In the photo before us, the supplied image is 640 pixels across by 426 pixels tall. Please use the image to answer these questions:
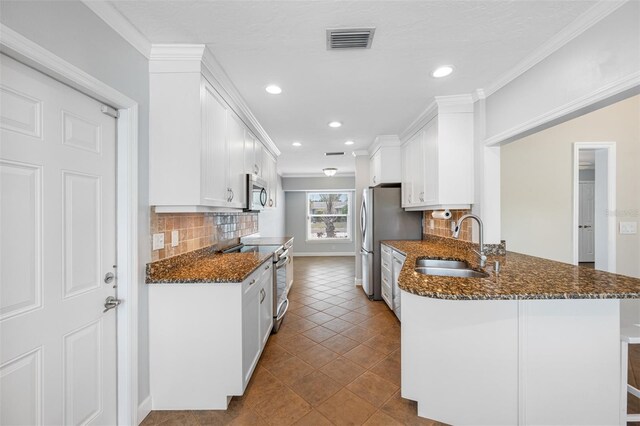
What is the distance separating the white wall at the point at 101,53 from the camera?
104 centimetres

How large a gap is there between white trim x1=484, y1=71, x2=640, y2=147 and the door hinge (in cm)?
277

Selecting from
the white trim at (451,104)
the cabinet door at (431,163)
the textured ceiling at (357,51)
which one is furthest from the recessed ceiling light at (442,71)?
the cabinet door at (431,163)

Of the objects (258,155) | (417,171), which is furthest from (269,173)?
(417,171)

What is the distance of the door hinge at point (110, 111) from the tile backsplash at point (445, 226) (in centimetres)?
308

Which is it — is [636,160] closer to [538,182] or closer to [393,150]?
[538,182]

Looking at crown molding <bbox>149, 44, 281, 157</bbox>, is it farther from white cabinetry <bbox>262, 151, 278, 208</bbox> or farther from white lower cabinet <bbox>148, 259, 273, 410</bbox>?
white cabinetry <bbox>262, 151, 278, 208</bbox>

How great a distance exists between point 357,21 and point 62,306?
7.08ft

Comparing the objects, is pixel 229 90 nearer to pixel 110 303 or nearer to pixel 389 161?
pixel 110 303

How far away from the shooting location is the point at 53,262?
1.17m

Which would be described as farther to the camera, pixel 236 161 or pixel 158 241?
pixel 236 161

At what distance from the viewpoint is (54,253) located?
1.18 m

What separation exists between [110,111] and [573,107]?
2787 mm

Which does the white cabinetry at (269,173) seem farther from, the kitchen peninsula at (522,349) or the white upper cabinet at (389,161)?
the kitchen peninsula at (522,349)

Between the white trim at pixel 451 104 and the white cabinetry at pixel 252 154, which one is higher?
the white trim at pixel 451 104
